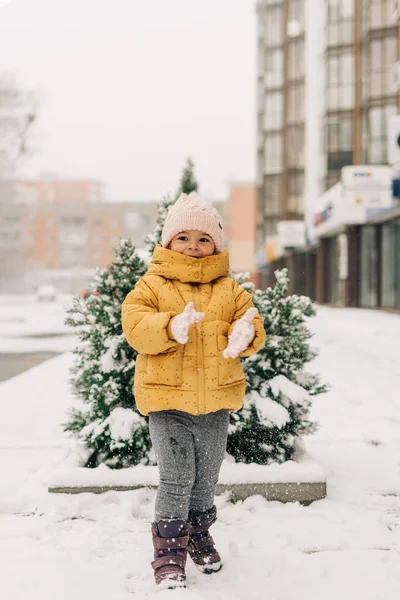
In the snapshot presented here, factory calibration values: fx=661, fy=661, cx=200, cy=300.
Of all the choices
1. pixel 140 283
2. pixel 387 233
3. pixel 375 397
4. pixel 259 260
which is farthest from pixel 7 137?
pixel 140 283

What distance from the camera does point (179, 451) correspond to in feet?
9.09

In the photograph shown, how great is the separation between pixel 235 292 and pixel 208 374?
0.41 m

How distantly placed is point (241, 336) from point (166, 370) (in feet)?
1.14

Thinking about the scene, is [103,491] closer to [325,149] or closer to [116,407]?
[116,407]

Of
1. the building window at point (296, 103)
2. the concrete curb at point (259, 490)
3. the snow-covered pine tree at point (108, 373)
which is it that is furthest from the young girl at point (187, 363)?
the building window at point (296, 103)

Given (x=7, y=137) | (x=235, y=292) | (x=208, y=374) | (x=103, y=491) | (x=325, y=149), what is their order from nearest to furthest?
(x=208, y=374) → (x=235, y=292) → (x=103, y=491) → (x=325, y=149) → (x=7, y=137)

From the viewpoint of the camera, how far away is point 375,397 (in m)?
7.59

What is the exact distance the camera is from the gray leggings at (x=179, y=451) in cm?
278

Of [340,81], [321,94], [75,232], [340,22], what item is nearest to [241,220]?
[75,232]

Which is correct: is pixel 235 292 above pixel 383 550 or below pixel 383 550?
above

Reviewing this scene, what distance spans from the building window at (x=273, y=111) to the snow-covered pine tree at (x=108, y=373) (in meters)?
45.0

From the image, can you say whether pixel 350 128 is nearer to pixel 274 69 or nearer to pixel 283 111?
pixel 283 111

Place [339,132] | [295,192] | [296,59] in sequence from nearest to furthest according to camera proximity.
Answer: [339,132] < [296,59] < [295,192]

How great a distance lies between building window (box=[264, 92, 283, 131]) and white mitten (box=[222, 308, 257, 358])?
46330 millimetres
